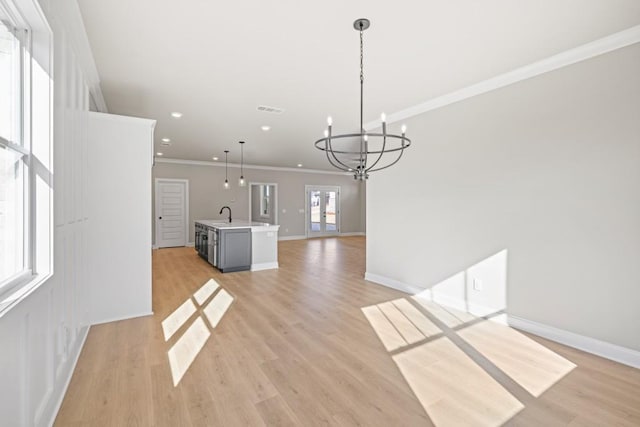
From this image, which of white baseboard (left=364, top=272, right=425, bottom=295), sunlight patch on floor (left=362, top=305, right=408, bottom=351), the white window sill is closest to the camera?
the white window sill

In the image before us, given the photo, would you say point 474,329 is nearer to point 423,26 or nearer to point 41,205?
point 423,26

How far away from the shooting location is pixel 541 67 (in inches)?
123

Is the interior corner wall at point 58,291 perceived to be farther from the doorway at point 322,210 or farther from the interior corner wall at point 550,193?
the doorway at point 322,210

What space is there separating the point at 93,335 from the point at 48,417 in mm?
1523

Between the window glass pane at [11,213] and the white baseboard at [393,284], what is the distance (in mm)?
4216

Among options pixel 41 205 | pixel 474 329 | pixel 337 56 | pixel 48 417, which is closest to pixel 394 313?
pixel 474 329

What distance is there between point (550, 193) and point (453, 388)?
213 cm

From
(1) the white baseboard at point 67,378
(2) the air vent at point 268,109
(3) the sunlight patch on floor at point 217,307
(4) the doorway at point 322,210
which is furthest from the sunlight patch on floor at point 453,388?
(4) the doorway at point 322,210

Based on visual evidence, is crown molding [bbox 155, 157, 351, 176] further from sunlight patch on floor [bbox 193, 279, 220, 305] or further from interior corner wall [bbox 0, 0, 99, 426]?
interior corner wall [bbox 0, 0, 99, 426]

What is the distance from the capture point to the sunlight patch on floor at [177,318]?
3285mm

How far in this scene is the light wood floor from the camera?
2006 mm

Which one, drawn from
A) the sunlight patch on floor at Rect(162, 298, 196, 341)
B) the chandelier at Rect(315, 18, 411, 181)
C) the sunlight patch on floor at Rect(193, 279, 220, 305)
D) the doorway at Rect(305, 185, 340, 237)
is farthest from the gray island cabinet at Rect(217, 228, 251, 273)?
the doorway at Rect(305, 185, 340, 237)

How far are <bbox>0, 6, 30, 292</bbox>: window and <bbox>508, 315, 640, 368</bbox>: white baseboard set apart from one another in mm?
4101

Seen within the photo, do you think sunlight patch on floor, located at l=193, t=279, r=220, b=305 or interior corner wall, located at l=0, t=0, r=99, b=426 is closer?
interior corner wall, located at l=0, t=0, r=99, b=426
